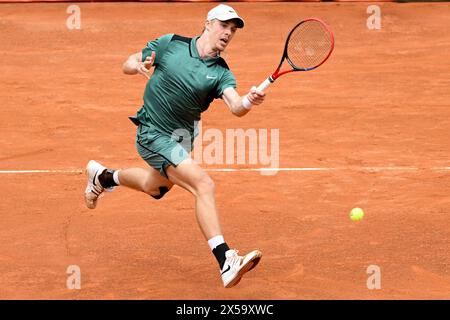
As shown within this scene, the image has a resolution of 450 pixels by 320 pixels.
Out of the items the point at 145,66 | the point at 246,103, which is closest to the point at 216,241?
the point at 246,103

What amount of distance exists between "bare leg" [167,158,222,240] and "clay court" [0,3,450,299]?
604mm

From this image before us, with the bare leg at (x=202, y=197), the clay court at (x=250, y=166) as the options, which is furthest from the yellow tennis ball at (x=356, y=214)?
the bare leg at (x=202, y=197)

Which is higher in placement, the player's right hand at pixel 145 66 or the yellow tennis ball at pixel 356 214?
the player's right hand at pixel 145 66

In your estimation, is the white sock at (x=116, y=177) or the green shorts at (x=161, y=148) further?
the white sock at (x=116, y=177)

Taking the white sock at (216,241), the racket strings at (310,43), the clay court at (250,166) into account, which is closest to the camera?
the white sock at (216,241)

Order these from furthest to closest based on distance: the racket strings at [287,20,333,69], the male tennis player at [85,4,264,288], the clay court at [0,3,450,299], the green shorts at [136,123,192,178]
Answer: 1. the racket strings at [287,20,333,69]
2. the clay court at [0,3,450,299]
3. the green shorts at [136,123,192,178]
4. the male tennis player at [85,4,264,288]

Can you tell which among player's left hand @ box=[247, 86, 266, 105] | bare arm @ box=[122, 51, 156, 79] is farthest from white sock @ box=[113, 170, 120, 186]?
player's left hand @ box=[247, 86, 266, 105]

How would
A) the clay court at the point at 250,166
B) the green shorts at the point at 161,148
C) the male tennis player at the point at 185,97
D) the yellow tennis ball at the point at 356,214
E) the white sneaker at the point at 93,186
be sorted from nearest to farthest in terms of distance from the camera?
the male tennis player at the point at 185,97
the green shorts at the point at 161,148
the clay court at the point at 250,166
the white sneaker at the point at 93,186
the yellow tennis ball at the point at 356,214

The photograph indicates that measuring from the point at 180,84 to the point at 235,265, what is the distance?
1548mm

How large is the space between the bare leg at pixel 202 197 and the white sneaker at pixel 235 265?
261mm

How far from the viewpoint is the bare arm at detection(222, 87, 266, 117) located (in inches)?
297

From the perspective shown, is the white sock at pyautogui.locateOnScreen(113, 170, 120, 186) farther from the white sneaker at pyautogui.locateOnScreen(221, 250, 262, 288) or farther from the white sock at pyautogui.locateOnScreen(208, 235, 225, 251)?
the white sneaker at pyautogui.locateOnScreen(221, 250, 262, 288)

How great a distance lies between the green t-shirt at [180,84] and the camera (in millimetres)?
8094

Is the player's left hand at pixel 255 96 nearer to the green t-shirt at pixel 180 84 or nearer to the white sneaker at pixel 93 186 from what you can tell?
the green t-shirt at pixel 180 84
